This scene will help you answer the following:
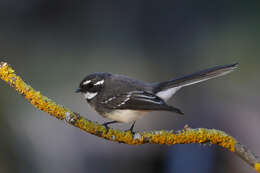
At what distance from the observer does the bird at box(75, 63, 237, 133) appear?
412 centimetres

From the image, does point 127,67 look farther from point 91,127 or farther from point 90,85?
point 91,127

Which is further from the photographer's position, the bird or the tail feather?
the bird

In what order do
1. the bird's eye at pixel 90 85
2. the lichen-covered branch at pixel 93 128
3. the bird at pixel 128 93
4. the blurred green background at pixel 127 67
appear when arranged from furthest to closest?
the blurred green background at pixel 127 67, the bird's eye at pixel 90 85, the bird at pixel 128 93, the lichen-covered branch at pixel 93 128

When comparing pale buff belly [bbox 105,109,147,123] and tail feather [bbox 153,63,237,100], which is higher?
tail feather [bbox 153,63,237,100]

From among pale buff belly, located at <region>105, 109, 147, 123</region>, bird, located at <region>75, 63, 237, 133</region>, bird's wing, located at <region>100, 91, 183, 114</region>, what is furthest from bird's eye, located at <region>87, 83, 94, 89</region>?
pale buff belly, located at <region>105, 109, 147, 123</region>

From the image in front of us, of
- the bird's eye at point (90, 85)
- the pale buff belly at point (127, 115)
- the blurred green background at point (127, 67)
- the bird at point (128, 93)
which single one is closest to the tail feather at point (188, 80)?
the bird at point (128, 93)

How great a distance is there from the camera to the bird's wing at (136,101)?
402 centimetres

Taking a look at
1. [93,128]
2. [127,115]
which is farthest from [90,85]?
[93,128]

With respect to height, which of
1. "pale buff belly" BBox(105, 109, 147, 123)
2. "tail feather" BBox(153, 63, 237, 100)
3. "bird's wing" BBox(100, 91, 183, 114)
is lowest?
"pale buff belly" BBox(105, 109, 147, 123)

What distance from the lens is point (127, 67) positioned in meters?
8.43

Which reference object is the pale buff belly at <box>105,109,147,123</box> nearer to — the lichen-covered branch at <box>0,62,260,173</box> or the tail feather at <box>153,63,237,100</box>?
the tail feather at <box>153,63,237,100</box>

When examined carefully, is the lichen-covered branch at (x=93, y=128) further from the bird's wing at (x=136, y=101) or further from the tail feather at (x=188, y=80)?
the tail feather at (x=188, y=80)

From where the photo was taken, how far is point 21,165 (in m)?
5.67

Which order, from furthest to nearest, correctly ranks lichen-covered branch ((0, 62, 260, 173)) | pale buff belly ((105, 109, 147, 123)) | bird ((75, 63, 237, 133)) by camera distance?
pale buff belly ((105, 109, 147, 123))
bird ((75, 63, 237, 133))
lichen-covered branch ((0, 62, 260, 173))
